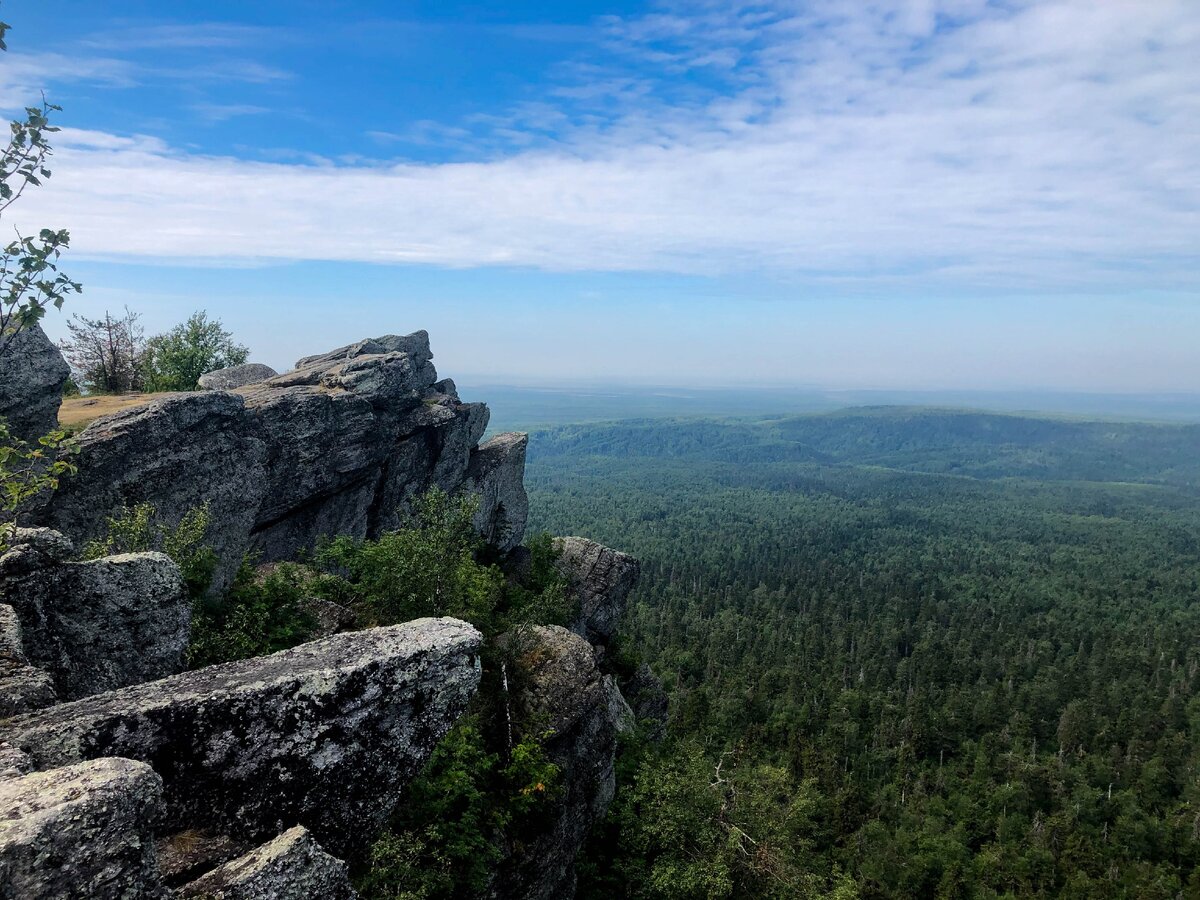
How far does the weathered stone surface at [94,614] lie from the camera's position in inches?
375

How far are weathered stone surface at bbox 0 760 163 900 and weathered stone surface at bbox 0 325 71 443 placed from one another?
1589 centimetres

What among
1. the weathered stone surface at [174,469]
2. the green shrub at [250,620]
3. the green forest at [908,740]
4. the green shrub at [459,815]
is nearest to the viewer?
the green shrub at [459,815]

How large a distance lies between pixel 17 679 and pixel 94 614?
7.63 feet

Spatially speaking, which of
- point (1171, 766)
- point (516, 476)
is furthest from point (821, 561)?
point (516, 476)

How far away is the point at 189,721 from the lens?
24.8ft

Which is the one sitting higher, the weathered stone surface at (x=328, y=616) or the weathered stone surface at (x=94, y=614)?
the weathered stone surface at (x=94, y=614)

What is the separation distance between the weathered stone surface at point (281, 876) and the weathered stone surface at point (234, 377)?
3158 cm

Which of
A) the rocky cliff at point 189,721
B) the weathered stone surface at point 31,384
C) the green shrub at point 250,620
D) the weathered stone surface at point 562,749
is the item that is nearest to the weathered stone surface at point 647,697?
the weathered stone surface at point 562,749

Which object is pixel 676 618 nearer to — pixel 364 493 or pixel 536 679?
pixel 364 493

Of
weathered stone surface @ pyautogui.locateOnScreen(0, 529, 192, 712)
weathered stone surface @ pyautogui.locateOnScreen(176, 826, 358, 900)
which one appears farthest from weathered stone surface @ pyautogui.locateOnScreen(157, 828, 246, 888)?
weathered stone surface @ pyautogui.locateOnScreen(0, 529, 192, 712)

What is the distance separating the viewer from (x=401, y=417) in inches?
1435

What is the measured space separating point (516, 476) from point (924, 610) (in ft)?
344

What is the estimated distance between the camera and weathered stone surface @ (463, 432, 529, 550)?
4119cm

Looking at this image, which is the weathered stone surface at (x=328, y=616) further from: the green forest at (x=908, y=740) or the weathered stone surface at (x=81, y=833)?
the weathered stone surface at (x=81, y=833)
